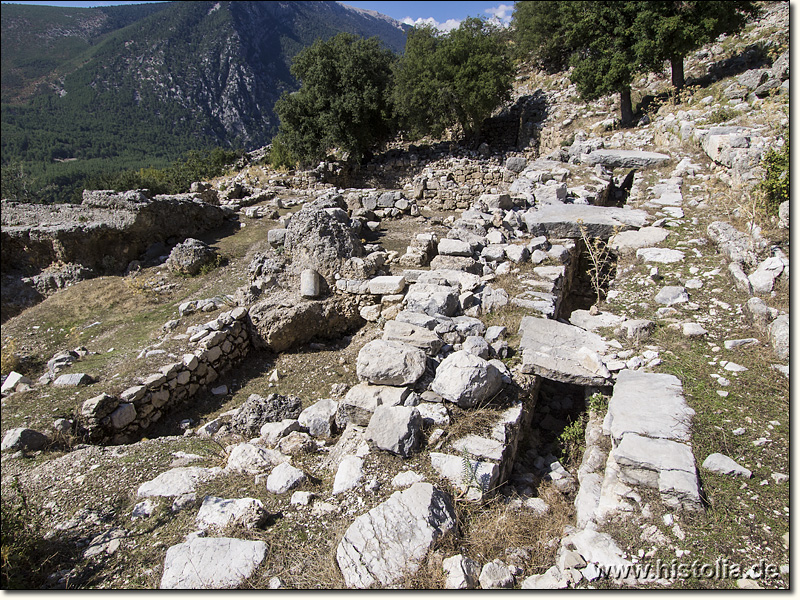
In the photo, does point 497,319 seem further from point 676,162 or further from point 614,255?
point 676,162

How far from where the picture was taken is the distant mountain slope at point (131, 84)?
89.1m

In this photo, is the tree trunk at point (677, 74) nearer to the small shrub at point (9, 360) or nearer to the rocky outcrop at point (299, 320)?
the rocky outcrop at point (299, 320)

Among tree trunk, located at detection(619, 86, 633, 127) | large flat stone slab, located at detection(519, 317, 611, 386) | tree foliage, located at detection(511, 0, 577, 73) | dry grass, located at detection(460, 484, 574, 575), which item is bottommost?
dry grass, located at detection(460, 484, 574, 575)

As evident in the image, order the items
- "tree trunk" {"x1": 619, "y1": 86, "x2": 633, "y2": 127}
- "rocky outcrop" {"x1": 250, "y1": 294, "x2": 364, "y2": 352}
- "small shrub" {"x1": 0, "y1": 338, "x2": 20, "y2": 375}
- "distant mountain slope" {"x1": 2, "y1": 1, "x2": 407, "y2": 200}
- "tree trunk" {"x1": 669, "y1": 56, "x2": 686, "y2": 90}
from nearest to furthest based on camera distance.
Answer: "rocky outcrop" {"x1": 250, "y1": 294, "x2": 364, "y2": 352}
"small shrub" {"x1": 0, "y1": 338, "x2": 20, "y2": 375}
"tree trunk" {"x1": 669, "y1": 56, "x2": 686, "y2": 90}
"tree trunk" {"x1": 619, "y1": 86, "x2": 633, "y2": 127}
"distant mountain slope" {"x1": 2, "y1": 1, "x2": 407, "y2": 200}

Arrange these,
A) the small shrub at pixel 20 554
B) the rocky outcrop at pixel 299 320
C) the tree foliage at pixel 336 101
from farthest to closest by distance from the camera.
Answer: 1. the tree foliage at pixel 336 101
2. the rocky outcrop at pixel 299 320
3. the small shrub at pixel 20 554

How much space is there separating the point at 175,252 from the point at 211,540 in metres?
9.00

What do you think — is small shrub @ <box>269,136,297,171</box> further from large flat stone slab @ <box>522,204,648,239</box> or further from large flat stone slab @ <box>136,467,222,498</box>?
large flat stone slab @ <box>136,467,222,498</box>

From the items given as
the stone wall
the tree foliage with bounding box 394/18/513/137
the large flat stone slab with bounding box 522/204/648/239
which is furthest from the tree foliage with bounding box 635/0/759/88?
the stone wall

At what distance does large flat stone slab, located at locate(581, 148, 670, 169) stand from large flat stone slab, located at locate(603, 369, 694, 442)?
7.84m

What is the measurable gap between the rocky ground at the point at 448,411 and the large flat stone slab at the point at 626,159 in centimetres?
88

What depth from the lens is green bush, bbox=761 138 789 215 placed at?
215 inches

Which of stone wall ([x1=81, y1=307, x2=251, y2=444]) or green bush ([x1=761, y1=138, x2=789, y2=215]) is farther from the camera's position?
green bush ([x1=761, y1=138, x2=789, y2=215])

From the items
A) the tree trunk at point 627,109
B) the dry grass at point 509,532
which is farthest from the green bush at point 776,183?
the tree trunk at point 627,109

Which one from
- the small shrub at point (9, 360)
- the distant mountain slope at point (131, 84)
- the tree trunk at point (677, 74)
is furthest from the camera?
the distant mountain slope at point (131, 84)
